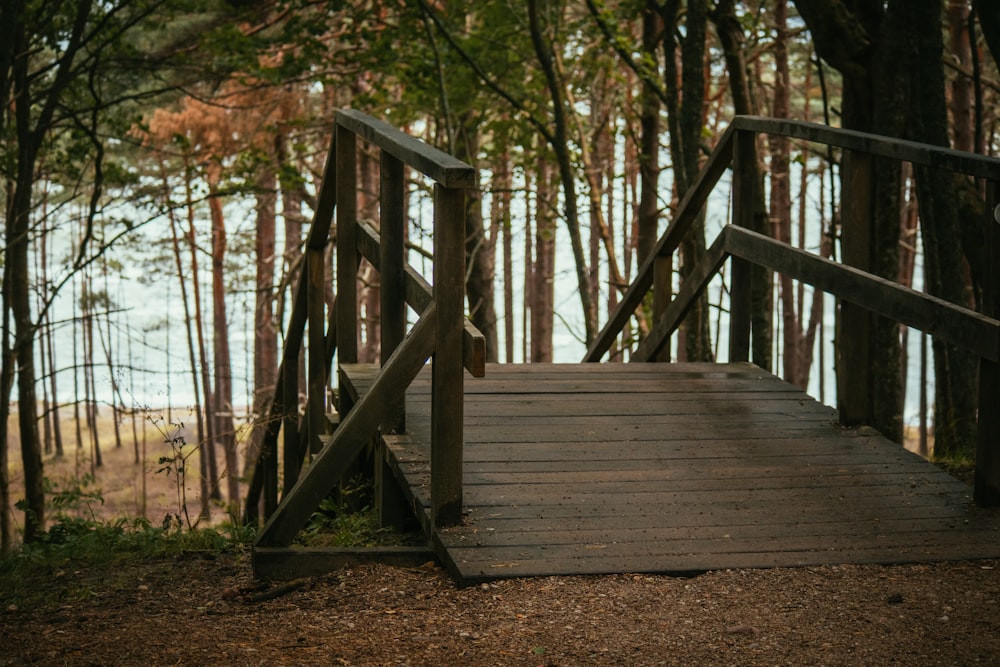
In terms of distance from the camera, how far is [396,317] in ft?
13.6

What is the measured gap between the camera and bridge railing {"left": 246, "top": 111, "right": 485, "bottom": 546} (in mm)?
3328

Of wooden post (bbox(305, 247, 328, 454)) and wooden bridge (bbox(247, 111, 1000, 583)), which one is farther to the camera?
wooden post (bbox(305, 247, 328, 454))

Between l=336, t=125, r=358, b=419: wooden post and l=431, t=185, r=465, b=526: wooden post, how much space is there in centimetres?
145

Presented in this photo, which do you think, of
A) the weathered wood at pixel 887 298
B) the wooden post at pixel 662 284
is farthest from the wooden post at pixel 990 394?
the wooden post at pixel 662 284

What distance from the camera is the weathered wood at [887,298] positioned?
11.4ft

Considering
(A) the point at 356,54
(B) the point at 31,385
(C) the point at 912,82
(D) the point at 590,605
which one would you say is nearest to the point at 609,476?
(D) the point at 590,605

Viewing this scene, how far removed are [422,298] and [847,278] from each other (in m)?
1.67

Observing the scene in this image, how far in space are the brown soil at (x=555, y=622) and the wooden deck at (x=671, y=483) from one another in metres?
0.12

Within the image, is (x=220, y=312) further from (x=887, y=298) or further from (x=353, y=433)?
(x=887, y=298)

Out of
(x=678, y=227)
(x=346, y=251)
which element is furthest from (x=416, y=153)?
(x=678, y=227)

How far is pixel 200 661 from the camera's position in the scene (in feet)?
8.98

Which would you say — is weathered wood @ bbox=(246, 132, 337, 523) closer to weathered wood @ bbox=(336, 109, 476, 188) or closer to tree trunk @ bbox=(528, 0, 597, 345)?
weathered wood @ bbox=(336, 109, 476, 188)

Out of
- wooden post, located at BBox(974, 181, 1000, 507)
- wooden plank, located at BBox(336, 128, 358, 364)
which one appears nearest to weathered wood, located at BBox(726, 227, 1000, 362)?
wooden post, located at BBox(974, 181, 1000, 507)

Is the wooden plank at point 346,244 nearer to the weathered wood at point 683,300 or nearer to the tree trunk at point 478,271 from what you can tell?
the weathered wood at point 683,300
